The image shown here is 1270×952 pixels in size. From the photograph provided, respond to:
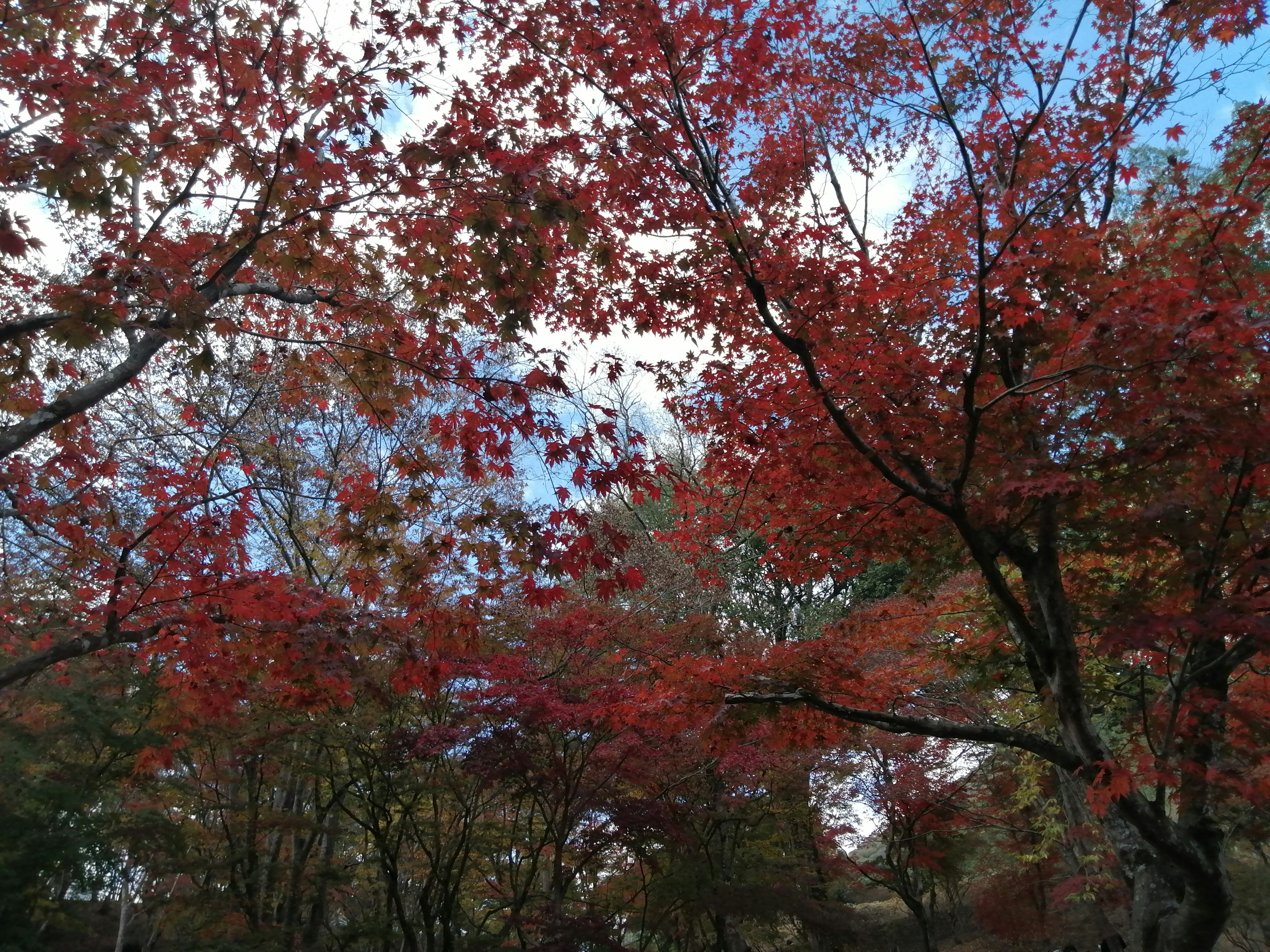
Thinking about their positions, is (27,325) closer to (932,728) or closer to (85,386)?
(85,386)

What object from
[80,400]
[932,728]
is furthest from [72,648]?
[932,728]

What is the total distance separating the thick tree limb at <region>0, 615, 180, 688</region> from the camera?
161 inches

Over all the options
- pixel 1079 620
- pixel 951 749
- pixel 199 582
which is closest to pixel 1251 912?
pixel 951 749

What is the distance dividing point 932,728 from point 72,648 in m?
4.96

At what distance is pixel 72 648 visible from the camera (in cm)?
438

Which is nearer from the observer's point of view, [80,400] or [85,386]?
[80,400]

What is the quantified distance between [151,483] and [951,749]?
1246 centimetres

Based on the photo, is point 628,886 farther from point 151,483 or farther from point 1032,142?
point 1032,142

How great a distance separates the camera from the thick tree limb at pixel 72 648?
13.4ft

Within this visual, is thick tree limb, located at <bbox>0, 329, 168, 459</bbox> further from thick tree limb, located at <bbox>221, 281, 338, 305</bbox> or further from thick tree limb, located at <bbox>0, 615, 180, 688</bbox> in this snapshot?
thick tree limb, located at <bbox>0, 615, 180, 688</bbox>

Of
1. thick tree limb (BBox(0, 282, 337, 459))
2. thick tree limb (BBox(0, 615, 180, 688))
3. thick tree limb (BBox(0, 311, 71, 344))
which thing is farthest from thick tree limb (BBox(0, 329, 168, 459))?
thick tree limb (BBox(0, 615, 180, 688))

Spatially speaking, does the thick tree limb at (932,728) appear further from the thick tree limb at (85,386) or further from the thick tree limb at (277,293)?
the thick tree limb at (85,386)

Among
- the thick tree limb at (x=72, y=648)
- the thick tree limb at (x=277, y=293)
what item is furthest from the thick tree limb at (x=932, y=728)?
the thick tree limb at (x=277, y=293)

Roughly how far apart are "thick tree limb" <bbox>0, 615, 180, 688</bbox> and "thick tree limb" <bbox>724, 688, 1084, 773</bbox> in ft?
11.6
